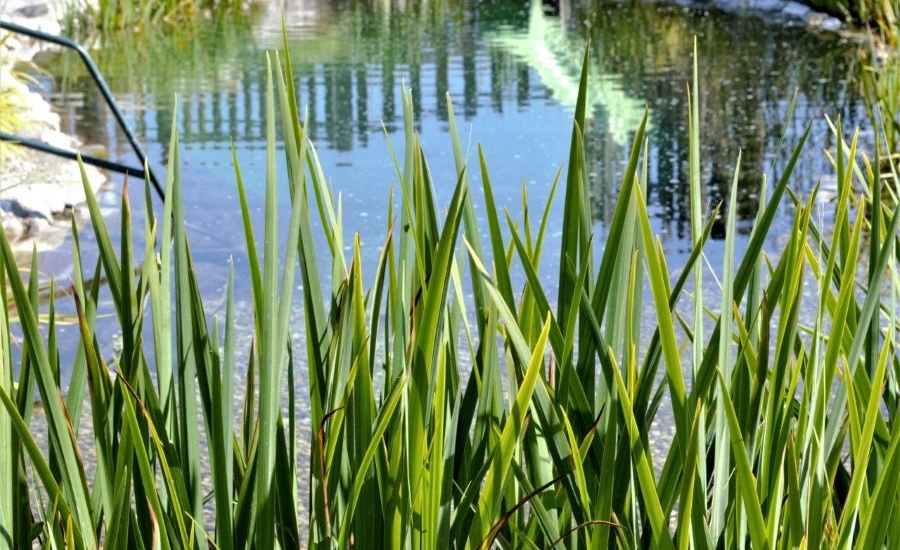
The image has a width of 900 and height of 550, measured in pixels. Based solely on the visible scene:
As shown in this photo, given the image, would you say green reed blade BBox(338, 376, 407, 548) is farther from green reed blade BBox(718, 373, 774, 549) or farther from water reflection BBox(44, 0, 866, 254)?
water reflection BBox(44, 0, 866, 254)

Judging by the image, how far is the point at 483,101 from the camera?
22.1 ft

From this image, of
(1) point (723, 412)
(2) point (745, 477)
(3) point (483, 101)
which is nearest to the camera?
(2) point (745, 477)

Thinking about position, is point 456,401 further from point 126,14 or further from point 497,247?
point 126,14

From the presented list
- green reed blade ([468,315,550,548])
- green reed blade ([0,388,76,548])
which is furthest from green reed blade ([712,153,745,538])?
green reed blade ([0,388,76,548])

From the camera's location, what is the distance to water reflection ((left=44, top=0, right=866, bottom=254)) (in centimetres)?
539

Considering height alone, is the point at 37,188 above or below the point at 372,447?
below

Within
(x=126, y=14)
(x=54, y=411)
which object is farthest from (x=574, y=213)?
(x=126, y=14)

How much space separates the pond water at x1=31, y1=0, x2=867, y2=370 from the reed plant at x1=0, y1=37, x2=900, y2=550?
83.3 inches

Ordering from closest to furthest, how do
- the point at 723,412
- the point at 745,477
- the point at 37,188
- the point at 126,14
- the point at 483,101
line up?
the point at 745,477, the point at 723,412, the point at 37,188, the point at 483,101, the point at 126,14

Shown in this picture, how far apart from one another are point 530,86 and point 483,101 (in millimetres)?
668

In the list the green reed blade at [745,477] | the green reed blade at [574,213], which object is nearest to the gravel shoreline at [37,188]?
the green reed blade at [574,213]

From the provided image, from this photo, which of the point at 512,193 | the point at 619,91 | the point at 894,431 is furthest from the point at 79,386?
the point at 619,91

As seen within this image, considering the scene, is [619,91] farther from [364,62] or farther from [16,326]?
[16,326]

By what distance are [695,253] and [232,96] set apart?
20.9ft
